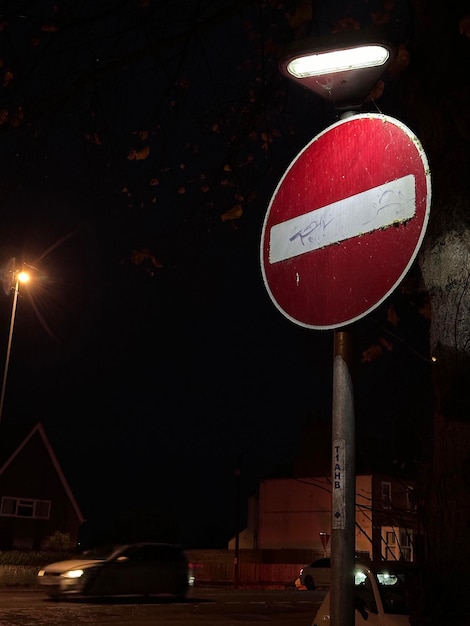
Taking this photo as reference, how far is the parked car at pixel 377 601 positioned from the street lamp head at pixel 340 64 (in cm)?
736

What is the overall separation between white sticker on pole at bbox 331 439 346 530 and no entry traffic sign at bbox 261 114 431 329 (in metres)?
0.50

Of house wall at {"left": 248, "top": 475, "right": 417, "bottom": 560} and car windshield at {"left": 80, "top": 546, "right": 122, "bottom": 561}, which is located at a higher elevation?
house wall at {"left": 248, "top": 475, "right": 417, "bottom": 560}

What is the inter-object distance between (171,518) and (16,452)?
19820 millimetres

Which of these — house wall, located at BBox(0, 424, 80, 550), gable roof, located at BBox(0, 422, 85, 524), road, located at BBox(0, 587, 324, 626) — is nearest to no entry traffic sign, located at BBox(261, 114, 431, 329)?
road, located at BBox(0, 587, 324, 626)

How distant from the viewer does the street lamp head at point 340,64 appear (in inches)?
145

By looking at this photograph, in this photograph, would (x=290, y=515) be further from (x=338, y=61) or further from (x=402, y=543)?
(x=338, y=61)

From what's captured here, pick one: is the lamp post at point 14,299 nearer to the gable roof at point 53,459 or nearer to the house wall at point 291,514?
the gable roof at point 53,459

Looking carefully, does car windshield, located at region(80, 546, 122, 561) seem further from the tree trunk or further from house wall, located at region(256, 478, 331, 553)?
house wall, located at region(256, 478, 331, 553)

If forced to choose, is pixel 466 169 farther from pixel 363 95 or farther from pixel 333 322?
pixel 333 322

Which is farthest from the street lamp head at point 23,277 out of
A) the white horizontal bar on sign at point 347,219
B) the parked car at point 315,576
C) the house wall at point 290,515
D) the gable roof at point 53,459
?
the white horizontal bar on sign at point 347,219

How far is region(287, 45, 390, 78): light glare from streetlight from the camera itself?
12.2 feet

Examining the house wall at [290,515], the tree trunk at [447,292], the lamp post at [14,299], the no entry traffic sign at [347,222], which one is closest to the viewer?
the no entry traffic sign at [347,222]

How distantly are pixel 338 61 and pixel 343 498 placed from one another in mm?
1933

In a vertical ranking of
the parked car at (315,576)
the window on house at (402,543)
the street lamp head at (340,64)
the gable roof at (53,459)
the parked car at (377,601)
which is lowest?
the parked car at (377,601)
